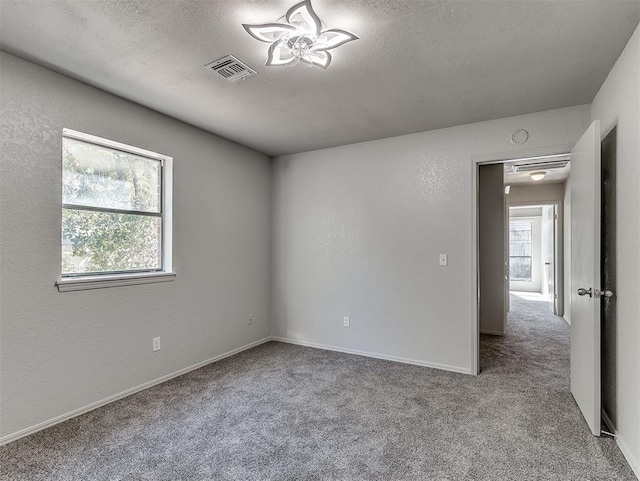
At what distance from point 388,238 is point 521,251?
7524 mm

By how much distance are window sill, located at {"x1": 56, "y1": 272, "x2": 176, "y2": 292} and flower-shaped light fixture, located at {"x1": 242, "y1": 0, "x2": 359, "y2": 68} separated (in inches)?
A: 79.0

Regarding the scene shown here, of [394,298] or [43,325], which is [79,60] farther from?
[394,298]

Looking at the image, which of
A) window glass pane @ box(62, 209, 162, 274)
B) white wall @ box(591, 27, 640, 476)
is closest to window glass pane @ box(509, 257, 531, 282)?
white wall @ box(591, 27, 640, 476)

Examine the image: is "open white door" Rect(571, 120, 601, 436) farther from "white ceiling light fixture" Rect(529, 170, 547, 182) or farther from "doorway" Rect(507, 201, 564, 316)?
"doorway" Rect(507, 201, 564, 316)

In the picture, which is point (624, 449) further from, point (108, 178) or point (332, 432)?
point (108, 178)

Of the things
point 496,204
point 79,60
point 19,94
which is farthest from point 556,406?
point 19,94

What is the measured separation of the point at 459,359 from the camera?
3385 millimetres

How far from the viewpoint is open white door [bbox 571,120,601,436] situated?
2.15 m

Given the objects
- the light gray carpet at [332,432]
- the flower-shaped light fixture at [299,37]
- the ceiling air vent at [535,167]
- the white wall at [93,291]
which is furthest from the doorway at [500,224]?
the white wall at [93,291]

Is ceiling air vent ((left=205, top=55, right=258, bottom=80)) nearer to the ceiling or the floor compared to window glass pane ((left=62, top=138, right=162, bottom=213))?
nearer to the ceiling

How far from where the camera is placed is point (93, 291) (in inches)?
102

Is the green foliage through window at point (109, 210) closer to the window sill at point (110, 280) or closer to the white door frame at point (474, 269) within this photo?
the window sill at point (110, 280)

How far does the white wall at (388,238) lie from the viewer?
132 inches

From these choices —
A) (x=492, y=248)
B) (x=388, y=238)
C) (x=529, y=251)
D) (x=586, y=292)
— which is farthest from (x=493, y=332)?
(x=529, y=251)
